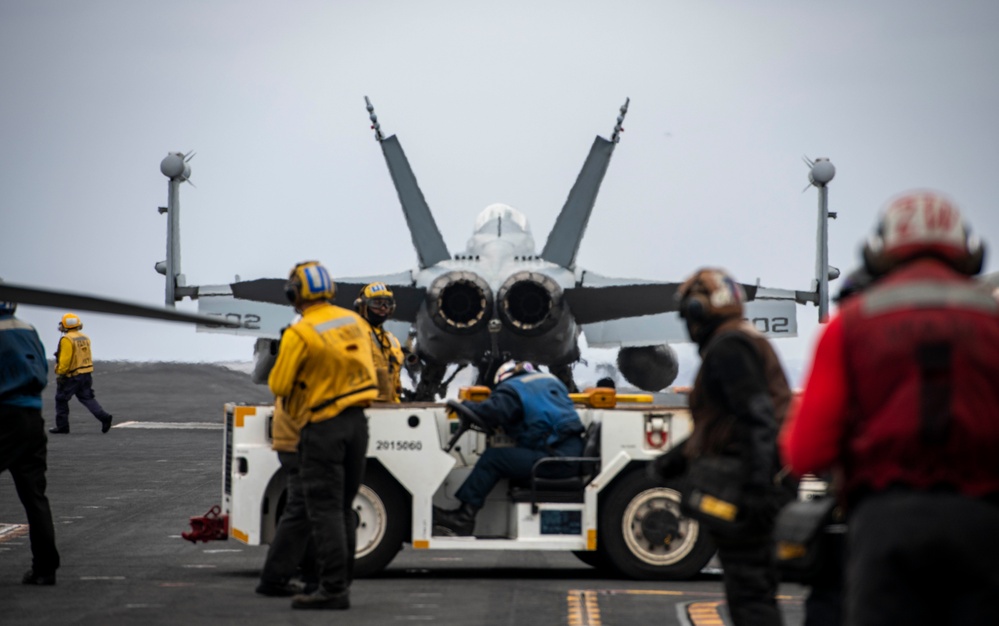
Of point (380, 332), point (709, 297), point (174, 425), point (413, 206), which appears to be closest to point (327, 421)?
point (380, 332)

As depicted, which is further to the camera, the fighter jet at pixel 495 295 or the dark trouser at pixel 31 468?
the fighter jet at pixel 495 295

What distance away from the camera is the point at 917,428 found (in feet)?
15.7

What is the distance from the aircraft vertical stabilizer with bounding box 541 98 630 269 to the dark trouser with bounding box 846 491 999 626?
20929mm

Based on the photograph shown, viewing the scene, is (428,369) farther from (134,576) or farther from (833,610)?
(833,610)

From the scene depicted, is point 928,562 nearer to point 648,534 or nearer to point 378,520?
point 648,534

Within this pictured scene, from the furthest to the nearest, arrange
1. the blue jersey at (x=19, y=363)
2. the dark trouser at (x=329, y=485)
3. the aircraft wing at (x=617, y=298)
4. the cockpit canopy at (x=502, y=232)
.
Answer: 1. the cockpit canopy at (x=502, y=232)
2. the aircraft wing at (x=617, y=298)
3. the blue jersey at (x=19, y=363)
4. the dark trouser at (x=329, y=485)

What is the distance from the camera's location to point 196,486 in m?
19.2

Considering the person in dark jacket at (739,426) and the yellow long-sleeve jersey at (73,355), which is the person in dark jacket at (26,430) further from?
the yellow long-sleeve jersey at (73,355)

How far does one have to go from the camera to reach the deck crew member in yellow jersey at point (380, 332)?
12453mm

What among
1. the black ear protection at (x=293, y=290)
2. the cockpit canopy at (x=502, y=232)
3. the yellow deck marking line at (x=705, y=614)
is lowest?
the yellow deck marking line at (x=705, y=614)

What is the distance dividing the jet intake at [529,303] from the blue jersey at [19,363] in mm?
12209

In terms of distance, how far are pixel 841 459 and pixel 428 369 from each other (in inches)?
872

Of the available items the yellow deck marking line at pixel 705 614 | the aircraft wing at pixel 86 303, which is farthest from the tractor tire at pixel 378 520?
the aircraft wing at pixel 86 303

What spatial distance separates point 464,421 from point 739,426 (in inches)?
188
